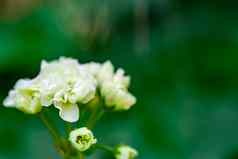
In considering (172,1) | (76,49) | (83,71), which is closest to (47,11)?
(76,49)

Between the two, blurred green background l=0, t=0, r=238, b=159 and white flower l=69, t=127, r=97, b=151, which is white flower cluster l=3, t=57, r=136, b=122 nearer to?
white flower l=69, t=127, r=97, b=151

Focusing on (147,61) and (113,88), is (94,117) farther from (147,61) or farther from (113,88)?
(147,61)

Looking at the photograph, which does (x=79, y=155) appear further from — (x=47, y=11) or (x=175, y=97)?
(x=47, y=11)

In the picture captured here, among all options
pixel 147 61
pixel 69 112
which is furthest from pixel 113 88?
pixel 147 61

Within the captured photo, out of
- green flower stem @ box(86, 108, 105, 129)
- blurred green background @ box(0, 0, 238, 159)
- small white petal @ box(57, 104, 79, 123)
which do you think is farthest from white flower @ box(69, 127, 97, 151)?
blurred green background @ box(0, 0, 238, 159)

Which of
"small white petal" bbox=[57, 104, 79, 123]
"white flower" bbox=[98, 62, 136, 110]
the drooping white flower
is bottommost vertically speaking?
"small white petal" bbox=[57, 104, 79, 123]

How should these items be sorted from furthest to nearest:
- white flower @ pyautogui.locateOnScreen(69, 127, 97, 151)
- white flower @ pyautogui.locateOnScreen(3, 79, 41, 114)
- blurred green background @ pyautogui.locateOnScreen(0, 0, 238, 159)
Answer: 1. blurred green background @ pyautogui.locateOnScreen(0, 0, 238, 159)
2. white flower @ pyautogui.locateOnScreen(3, 79, 41, 114)
3. white flower @ pyautogui.locateOnScreen(69, 127, 97, 151)

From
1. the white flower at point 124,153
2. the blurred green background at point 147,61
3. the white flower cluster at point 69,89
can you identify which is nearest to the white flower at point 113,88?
the white flower cluster at point 69,89
